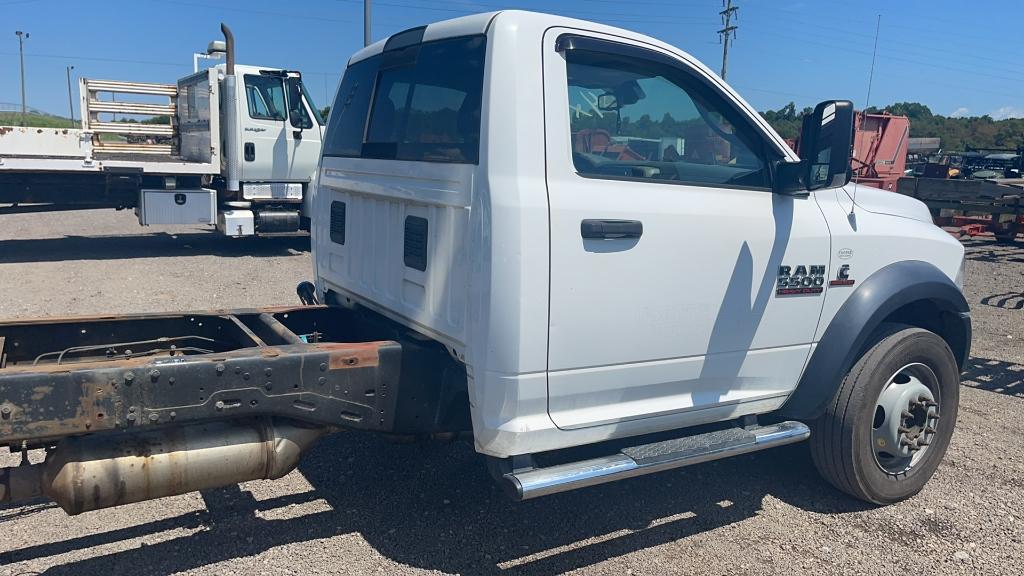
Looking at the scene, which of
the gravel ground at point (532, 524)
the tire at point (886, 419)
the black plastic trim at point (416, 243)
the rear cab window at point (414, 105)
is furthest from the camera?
the tire at point (886, 419)

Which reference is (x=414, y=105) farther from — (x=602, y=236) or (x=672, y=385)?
(x=672, y=385)

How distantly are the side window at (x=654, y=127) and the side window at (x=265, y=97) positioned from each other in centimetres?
997

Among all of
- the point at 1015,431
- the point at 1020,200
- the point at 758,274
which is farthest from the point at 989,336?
the point at 758,274

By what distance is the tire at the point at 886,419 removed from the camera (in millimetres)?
4051

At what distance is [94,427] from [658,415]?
2.23 meters

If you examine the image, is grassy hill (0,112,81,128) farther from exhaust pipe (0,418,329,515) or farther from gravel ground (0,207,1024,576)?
exhaust pipe (0,418,329,515)

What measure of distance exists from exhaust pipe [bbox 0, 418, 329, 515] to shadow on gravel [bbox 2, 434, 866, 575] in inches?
23.7

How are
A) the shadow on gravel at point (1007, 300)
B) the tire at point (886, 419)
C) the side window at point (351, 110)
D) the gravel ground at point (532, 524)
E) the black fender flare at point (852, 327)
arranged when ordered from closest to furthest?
the gravel ground at point (532, 524), the black fender flare at point (852, 327), the tire at point (886, 419), the side window at point (351, 110), the shadow on gravel at point (1007, 300)

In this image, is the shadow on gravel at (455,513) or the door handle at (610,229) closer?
the door handle at (610,229)

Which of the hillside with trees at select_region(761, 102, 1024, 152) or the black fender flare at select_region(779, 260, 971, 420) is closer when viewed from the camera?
the black fender flare at select_region(779, 260, 971, 420)

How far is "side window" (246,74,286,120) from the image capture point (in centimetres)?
1226

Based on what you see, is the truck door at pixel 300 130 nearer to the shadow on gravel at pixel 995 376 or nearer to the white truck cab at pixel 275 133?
the white truck cab at pixel 275 133

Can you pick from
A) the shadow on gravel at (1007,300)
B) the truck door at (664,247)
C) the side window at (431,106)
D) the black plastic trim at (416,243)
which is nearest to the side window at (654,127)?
the truck door at (664,247)

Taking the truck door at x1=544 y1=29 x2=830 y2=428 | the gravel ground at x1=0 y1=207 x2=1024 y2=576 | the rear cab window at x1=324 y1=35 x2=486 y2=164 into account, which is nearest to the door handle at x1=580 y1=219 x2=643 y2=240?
the truck door at x1=544 y1=29 x2=830 y2=428
